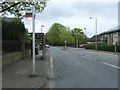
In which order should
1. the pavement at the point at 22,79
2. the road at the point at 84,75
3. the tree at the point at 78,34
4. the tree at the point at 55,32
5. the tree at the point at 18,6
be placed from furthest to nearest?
the tree at the point at 55,32
the tree at the point at 78,34
the tree at the point at 18,6
the road at the point at 84,75
the pavement at the point at 22,79

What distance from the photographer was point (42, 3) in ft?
46.8

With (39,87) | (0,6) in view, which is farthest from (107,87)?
(0,6)

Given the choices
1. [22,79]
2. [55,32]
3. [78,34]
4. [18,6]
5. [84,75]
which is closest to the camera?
[22,79]

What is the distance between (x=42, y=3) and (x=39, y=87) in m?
9.21

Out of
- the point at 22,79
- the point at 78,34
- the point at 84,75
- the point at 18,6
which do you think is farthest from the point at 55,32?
the point at 22,79

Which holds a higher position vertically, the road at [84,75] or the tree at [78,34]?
the tree at [78,34]

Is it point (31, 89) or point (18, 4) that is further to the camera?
point (18, 4)

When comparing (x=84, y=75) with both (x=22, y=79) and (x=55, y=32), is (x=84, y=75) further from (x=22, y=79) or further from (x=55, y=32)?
(x=55, y=32)

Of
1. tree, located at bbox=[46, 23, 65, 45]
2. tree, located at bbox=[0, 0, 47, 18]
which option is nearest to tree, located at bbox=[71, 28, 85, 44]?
tree, located at bbox=[46, 23, 65, 45]

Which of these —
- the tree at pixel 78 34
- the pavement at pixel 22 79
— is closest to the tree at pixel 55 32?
the tree at pixel 78 34

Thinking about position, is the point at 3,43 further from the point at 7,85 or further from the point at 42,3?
the point at 7,85

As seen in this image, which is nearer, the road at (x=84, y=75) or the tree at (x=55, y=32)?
the road at (x=84, y=75)

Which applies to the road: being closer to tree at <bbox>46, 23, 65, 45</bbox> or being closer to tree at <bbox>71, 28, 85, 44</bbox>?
tree at <bbox>71, 28, 85, 44</bbox>

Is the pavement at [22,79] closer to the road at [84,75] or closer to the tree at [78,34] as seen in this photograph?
the road at [84,75]
